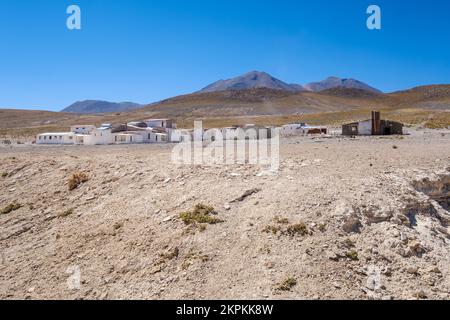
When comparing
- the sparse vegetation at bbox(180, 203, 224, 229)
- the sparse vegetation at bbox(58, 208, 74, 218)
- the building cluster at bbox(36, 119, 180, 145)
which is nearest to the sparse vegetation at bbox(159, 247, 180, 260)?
the sparse vegetation at bbox(180, 203, 224, 229)

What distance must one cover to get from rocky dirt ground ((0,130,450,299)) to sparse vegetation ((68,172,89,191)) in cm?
84

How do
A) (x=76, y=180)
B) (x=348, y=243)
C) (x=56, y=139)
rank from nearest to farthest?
(x=348, y=243), (x=76, y=180), (x=56, y=139)

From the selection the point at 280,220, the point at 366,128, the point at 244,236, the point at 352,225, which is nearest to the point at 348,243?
the point at 352,225

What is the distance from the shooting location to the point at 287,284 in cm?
841

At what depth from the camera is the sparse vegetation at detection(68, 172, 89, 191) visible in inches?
670

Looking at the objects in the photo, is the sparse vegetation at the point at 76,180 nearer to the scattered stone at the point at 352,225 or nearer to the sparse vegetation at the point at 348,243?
the scattered stone at the point at 352,225

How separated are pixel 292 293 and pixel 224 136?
146 feet

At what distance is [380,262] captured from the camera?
9289mm

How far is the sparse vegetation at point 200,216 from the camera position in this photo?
36.5ft

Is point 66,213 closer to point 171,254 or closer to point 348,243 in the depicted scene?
point 171,254

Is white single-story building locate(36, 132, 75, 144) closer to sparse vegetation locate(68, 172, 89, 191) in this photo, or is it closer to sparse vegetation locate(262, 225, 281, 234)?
sparse vegetation locate(68, 172, 89, 191)

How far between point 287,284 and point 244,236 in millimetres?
2082
